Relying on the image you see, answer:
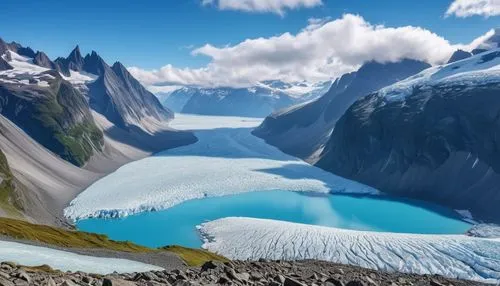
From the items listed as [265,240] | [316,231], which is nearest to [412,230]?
[316,231]

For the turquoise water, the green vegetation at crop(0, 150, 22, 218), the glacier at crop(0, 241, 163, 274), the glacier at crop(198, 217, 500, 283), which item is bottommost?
the turquoise water

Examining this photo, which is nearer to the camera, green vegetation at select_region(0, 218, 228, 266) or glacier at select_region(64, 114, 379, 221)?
green vegetation at select_region(0, 218, 228, 266)

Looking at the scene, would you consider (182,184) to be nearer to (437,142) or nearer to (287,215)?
(287,215)

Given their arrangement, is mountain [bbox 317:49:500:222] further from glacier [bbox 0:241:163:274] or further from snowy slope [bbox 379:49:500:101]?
glacier [bbox 0:241:163:274]

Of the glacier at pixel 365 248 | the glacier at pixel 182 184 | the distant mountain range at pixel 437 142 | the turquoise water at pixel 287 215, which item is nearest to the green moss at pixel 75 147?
the glacier at pixel 182 184

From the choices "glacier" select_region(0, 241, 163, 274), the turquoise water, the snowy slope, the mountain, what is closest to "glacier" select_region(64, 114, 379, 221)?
the turquoise water

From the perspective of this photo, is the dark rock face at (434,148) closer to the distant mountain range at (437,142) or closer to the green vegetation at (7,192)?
the distant mountain range at (437,142)
